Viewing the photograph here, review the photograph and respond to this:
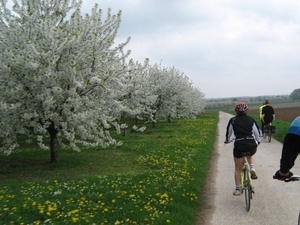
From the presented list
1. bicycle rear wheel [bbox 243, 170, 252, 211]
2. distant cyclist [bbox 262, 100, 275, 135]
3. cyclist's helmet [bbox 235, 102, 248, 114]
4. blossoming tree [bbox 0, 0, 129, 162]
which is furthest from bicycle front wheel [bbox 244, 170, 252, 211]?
distant cyclist [bbox 262, 100, 275, 135]

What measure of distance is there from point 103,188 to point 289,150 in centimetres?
530

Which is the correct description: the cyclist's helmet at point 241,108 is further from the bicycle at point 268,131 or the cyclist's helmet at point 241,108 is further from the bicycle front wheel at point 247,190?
the bicycle at point 268,131

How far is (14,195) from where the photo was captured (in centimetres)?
724

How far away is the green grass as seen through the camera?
5949mm

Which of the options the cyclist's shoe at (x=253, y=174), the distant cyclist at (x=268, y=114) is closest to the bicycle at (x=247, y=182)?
the cyclist's shoe at (x=253, y=174)

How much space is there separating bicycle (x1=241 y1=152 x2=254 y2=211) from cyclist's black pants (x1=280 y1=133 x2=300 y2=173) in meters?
3.26

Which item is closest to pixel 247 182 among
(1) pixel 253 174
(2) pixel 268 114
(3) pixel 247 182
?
(3) pixel 247 182

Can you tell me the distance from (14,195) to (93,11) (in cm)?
654

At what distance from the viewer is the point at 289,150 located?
332cm

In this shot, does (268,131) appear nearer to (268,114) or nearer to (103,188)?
(268,114)

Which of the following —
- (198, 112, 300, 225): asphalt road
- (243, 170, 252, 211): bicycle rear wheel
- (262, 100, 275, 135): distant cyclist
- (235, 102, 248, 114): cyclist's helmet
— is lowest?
(198, 112, 300, 225): asphalt road

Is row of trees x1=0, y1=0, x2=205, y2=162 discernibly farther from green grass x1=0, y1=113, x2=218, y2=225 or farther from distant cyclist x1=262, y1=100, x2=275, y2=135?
distant cyclist x1=262, y1=100, x2=275, y2=135

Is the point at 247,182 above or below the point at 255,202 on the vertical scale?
above

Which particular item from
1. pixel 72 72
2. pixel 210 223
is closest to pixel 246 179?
pixel 210 223
